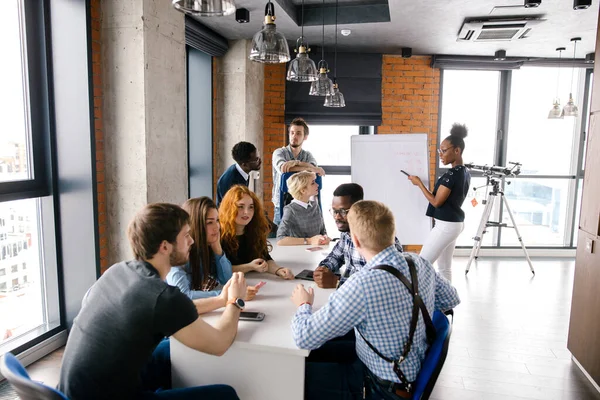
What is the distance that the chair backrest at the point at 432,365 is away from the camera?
1.48 metres

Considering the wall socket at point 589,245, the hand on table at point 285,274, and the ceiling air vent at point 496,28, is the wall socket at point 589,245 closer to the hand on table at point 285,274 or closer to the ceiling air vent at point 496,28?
the hand on table at point 285,274

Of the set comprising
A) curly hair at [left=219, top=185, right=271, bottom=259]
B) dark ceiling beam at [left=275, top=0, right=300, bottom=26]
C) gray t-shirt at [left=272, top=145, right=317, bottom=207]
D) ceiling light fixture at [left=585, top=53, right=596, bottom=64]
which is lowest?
curly hair at [left=219, top=185, right=271, bottom=259]

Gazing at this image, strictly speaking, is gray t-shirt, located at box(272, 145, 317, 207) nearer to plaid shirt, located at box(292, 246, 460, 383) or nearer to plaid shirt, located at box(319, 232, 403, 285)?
plaid shirt, located at box(319, 232, 403, 285)

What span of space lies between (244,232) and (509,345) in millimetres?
2244

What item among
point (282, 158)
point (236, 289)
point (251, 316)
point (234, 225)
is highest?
point (282, 158)

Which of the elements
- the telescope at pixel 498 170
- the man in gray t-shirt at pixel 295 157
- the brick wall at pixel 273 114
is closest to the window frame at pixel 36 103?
the man in gray t-shirt at pixel 295 157

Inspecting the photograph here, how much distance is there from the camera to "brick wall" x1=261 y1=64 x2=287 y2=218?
553 centimetres

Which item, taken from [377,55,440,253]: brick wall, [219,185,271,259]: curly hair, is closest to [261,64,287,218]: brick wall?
[377,55,440,253]: brick wall

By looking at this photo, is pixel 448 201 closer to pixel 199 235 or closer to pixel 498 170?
pixel 498 170

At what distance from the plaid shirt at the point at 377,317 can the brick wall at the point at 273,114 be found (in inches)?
165

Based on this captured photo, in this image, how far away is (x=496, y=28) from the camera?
4.21 m

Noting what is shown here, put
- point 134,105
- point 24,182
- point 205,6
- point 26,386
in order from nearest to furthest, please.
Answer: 1. point 26,386
2. point 205,6
3. point 24,182
4. point 134,105

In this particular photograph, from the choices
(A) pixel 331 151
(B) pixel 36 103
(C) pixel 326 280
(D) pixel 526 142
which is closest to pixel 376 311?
(C) pixel 326 280

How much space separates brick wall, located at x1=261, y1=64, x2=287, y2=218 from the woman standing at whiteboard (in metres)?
2.51
